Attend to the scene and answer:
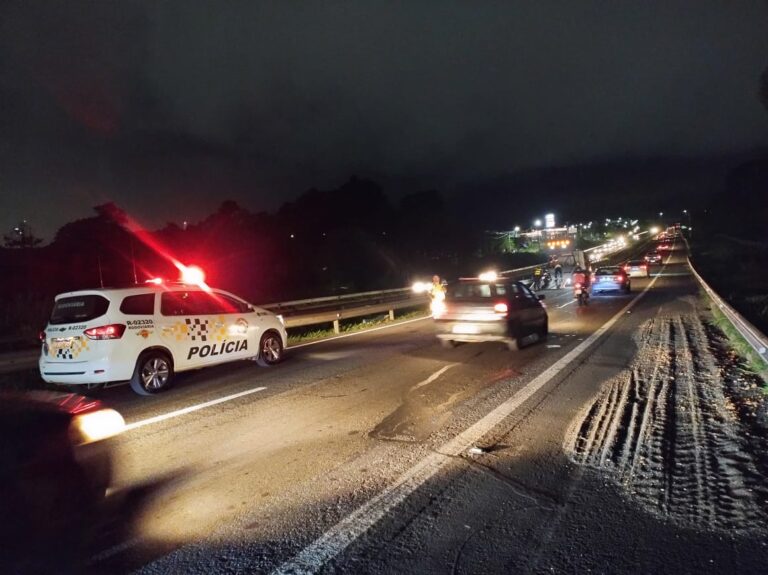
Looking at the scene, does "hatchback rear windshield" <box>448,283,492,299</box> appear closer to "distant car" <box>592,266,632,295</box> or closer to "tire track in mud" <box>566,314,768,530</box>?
"tire track in mud" <box>566,314,768,530</box>

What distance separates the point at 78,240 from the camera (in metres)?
45.0

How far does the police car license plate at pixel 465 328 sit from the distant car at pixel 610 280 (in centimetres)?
1741

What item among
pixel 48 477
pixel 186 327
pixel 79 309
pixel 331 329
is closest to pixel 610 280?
pixel 331 329

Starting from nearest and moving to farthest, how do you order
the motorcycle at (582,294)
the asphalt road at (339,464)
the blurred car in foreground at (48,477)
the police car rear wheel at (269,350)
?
the blurred car in foreground at (48,477)
the asphalt road at (339,464)
the police car rear wheel at (269,350)
the motorcycle at (582,294)

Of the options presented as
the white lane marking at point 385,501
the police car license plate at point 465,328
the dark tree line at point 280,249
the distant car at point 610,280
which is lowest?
the white lane marking at point 385,501

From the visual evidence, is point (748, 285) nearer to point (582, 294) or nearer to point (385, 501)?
point (582, 294)

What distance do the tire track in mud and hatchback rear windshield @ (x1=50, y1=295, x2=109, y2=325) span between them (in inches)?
268

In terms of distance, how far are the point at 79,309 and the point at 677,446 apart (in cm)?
813

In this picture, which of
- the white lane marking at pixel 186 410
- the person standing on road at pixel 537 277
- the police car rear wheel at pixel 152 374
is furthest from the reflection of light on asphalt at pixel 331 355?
the person standing on road at pixel 537 277

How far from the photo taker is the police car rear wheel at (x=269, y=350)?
10984 mm

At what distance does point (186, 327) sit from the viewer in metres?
9.31

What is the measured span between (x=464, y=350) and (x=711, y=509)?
7.77 meters

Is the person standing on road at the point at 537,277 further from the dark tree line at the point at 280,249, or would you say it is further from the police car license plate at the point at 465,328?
the police car license plate at the point at 465,328

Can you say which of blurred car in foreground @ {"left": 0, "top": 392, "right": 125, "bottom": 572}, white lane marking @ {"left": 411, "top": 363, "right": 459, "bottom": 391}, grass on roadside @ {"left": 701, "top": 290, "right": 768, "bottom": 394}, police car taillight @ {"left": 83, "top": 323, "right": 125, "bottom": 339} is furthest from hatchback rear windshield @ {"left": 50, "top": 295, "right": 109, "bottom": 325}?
grass on roadside @ {"left": 701, "top": 290, "right": 768, "bottom": 394}
